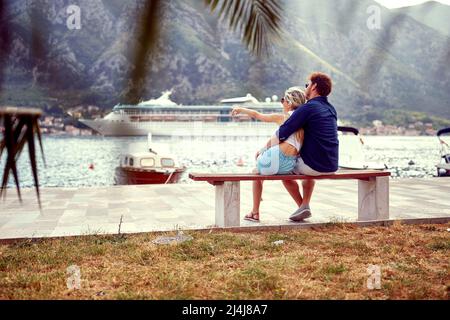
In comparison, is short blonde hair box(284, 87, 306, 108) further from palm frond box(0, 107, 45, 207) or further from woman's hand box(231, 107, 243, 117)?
palm frond box(0, 107, 45, 207)

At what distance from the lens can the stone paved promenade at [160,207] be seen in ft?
14.2

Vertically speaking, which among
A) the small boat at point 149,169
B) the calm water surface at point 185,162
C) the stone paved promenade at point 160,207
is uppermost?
the stone paved promenade at point 160,207

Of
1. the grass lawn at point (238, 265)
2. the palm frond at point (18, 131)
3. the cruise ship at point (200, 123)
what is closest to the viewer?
the palm frond at point (18, 131)

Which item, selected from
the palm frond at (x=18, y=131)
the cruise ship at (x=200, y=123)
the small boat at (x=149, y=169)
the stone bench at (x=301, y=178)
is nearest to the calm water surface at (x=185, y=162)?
the palm frond at (x=18, y=131)

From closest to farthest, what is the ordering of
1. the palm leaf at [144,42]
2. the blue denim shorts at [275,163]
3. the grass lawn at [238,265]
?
1. the palm leaf at [144,42]
2. the grass lawn at [238,265]
3. the blue denim shorts at [275,163]

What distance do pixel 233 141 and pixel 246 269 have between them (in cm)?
6561

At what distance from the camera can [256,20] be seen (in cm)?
150

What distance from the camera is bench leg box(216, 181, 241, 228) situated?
13.6ft

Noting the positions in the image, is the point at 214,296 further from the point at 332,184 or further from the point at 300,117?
the point at 332,184

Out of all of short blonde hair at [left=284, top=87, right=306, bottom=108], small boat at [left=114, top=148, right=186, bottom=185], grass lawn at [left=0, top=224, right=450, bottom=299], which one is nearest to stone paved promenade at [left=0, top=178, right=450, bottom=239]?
grass lawn at [left=0, top=224, right=450, bottom=299]

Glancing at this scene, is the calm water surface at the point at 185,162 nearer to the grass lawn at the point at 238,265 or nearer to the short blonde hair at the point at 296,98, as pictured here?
the grass lawn at the point at 238,265

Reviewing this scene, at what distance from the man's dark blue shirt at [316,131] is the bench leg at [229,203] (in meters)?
0.60

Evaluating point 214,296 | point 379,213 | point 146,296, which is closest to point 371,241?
point 379,213

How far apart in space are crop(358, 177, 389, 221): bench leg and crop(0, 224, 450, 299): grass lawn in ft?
1.24
